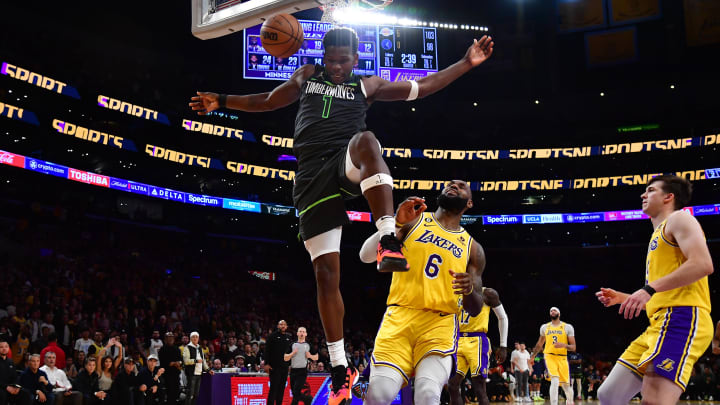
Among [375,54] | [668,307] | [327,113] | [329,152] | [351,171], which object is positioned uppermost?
[375,54]

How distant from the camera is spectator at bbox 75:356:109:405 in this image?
12.3 metres

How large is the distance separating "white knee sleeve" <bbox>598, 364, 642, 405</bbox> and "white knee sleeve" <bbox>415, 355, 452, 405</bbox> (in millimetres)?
1159

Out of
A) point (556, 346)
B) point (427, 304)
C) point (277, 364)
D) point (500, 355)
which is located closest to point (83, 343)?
point (277, 364)

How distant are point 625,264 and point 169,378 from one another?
27.2 meters

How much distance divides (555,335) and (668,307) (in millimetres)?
10190

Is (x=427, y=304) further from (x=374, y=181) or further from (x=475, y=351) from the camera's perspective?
(x=475, y=351)

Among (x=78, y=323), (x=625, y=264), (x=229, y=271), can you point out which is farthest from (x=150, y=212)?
(x=625, y=264)

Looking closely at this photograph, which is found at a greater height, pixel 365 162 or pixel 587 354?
pixel 365 162

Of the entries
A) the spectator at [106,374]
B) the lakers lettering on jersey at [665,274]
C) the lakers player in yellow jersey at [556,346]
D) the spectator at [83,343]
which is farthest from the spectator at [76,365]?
the lakers lettering on jersey at [665,274]

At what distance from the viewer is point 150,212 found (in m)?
29.5

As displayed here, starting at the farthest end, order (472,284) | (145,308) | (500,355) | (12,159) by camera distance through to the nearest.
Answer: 1. (12,159)
2. (145,308)
3. (500,355)
4. (472,284)

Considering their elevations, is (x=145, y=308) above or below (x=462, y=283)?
above

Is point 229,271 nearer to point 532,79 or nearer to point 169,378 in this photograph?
point 169,378

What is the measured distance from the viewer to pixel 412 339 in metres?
5.11
